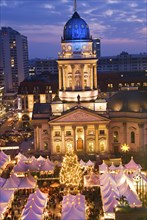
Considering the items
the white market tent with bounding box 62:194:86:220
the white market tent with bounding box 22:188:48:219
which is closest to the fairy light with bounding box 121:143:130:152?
the white market tent with bounding box 22:188:48:219

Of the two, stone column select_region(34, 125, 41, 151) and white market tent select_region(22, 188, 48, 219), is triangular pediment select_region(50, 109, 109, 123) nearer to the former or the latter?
stone column select_region(34, 125, 41, 151)

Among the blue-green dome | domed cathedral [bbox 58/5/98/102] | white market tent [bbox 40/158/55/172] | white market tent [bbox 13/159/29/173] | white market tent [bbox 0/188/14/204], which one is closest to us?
white market tent [bbox 0/188/14/204]

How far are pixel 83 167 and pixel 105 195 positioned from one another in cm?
1588

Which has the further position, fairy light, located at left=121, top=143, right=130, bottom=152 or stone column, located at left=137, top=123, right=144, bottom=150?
stone column, located at left=137, top=123, right=144, bottom=150

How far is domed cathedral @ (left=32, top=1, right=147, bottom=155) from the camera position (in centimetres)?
7469

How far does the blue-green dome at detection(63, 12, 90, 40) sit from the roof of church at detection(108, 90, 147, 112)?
41.2ft

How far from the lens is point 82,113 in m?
74.2

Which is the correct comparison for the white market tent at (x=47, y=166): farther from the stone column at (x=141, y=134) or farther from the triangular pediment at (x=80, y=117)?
the stone column at (x=141, y=134)

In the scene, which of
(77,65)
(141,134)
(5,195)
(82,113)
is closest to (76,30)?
(77,65)

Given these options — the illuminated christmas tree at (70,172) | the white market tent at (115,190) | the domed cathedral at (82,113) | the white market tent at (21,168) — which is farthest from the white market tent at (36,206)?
the domed cathedral at (82,113)

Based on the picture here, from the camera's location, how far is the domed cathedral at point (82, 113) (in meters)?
74.7

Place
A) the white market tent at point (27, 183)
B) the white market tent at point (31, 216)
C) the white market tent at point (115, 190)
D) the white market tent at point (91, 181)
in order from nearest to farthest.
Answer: the white market tent at point (31, 216), the white market tent at point (115, 190), the white market tent at point (27, 183), the white market tent at point (91, 181)

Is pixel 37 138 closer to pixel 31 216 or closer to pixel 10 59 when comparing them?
pixel 31 216

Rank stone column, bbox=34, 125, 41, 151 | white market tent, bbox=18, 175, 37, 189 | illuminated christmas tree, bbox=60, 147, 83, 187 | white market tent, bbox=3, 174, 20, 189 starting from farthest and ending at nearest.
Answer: stone column, bbox=34, 125, 41, 151 → white market tent, bbox=18, 175, 37, 189 → white market tent, bbox=3, 174, 20, 189 → illuminated christmas tree, bbox=60, 147, 83, 187
